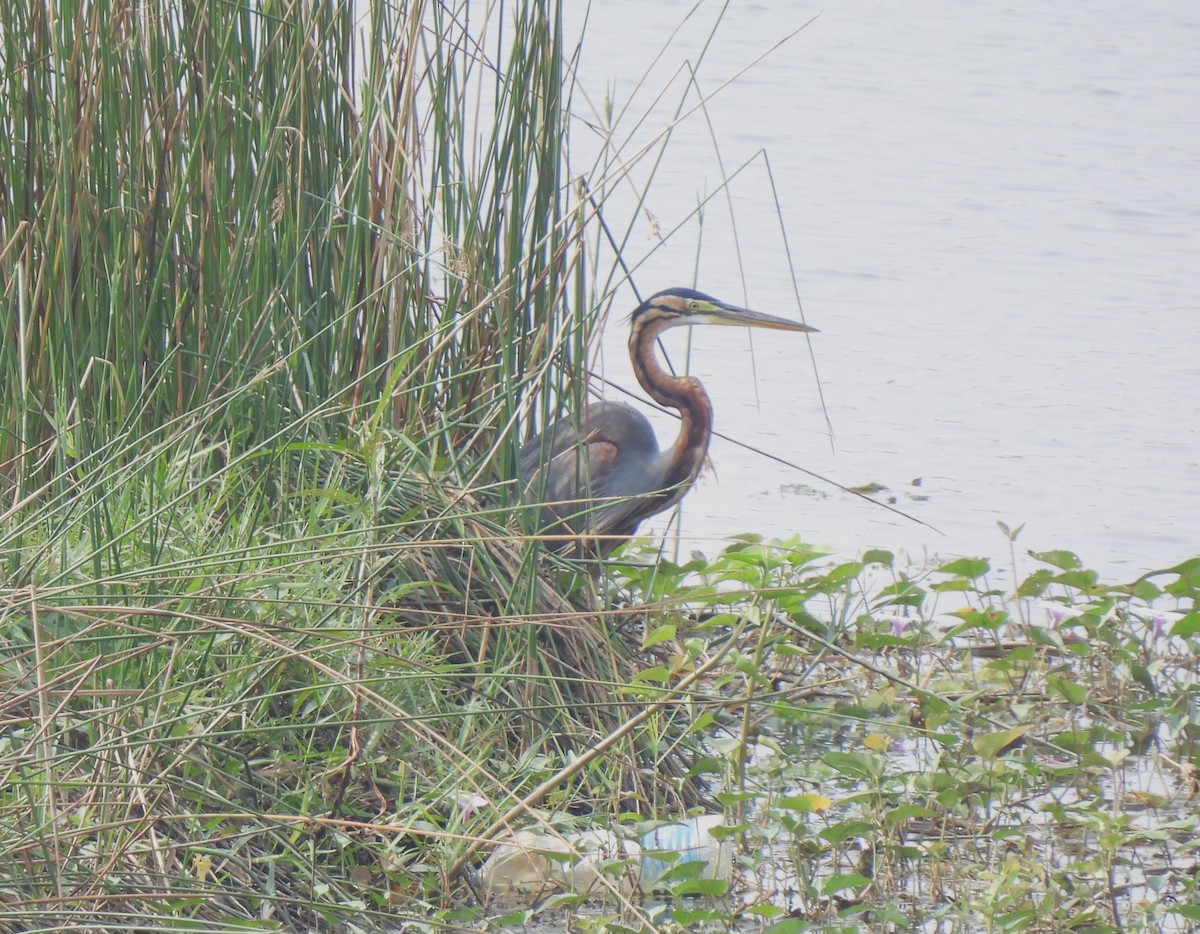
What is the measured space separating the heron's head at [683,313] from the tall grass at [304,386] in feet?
2.24

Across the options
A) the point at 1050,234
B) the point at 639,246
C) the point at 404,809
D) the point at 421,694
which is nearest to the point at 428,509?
the point at 421,694

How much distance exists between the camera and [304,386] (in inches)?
102

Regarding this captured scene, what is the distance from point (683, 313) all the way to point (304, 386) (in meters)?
1.02

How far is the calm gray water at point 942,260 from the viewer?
13.1 ft

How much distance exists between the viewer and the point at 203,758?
2018mm

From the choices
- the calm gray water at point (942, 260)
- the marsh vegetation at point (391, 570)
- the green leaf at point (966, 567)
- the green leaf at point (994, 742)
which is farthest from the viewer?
the calm gray water at point (942, 260)

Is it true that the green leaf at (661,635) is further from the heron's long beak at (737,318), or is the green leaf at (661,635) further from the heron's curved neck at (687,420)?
the heron's long beak at (737,318)

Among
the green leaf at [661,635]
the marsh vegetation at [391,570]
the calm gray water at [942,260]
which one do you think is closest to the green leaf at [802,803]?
the marsh vegetation at [391,570]

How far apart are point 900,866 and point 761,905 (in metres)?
0.29

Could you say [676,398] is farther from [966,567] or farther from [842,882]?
[842,882]

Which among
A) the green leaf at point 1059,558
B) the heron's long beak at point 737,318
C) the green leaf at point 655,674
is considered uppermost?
the heron's long beak at point 737,318

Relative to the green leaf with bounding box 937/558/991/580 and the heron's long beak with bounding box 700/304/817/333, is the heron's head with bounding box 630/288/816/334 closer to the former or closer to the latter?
the heron's long beak with bounding box 700/304/817/333

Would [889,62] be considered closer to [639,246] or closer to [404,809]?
[639,246]

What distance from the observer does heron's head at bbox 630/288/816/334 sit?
337 centimetres
